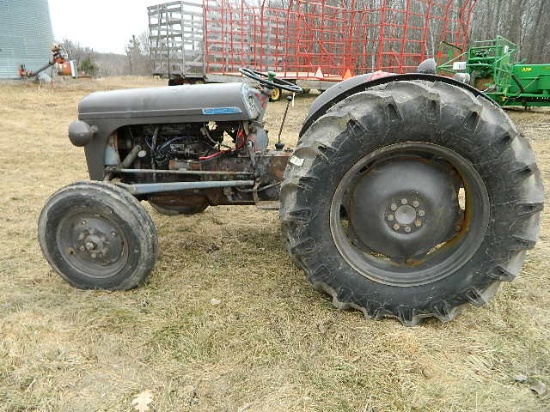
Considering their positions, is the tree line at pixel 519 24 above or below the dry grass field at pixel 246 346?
above

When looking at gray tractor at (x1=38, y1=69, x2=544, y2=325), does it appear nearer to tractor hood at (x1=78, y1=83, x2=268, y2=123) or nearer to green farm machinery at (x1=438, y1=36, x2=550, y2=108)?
tractor hood at (x1=78, y1=83, x2=268, y2=123)

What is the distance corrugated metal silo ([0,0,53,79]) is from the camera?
57.8ft

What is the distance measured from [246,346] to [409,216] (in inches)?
44.7

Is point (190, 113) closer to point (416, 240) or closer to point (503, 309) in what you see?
point (416, 240)

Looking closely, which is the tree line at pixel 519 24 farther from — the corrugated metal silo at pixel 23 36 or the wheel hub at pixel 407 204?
the wheel hub at pixel 407 204

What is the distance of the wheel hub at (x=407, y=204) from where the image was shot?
7.89 ft

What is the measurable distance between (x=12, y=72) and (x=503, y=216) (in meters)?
20.2

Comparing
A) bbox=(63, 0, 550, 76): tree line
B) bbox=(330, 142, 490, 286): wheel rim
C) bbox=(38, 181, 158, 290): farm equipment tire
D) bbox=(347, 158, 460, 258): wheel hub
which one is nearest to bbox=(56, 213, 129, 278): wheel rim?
bbox=(38, 181, 158, 290): farm equipment tire

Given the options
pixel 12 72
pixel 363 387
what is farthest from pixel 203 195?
pixel 12 72

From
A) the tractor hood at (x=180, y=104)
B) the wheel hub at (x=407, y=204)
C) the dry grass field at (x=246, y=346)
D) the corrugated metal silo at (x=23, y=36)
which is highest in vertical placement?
the corrugated metal silo at (x=23, y=36)

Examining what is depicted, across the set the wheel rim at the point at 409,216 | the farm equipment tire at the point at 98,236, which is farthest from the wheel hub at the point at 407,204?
the farm equipment tire at the point at 98,236

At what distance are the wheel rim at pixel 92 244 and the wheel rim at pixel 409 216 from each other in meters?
1.36

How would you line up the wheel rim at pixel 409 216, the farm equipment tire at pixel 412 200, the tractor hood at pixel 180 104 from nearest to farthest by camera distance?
1. the farm equipment tire at pixel 412 200
2. the wheel rim at pixel 409 216
3. the tractor hood at pixel 180 104

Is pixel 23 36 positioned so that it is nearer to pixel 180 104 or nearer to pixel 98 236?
pixel 180 104
